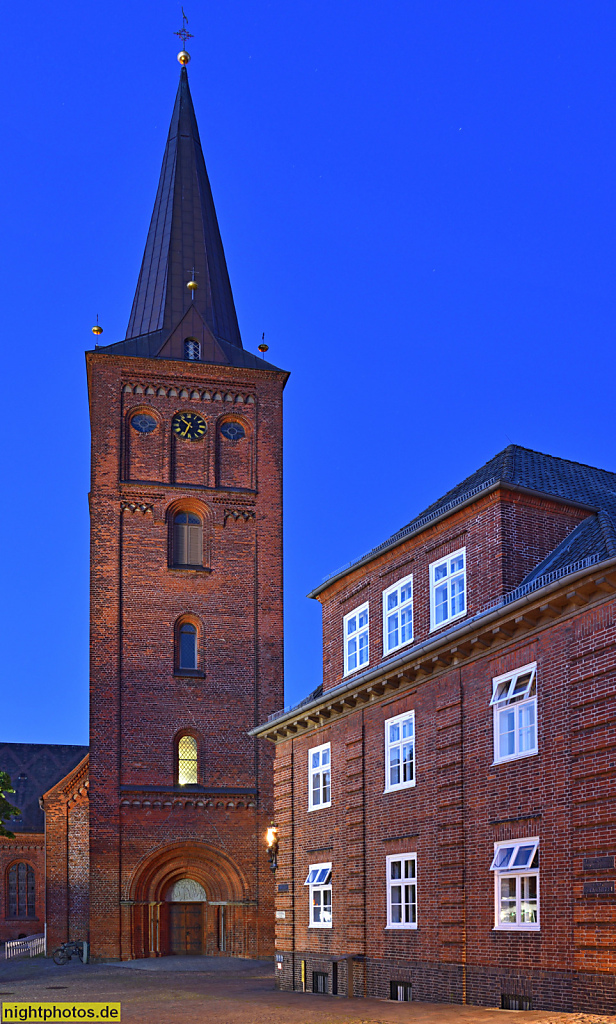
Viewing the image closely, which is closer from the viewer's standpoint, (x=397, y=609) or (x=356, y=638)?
(x=397, y=609)

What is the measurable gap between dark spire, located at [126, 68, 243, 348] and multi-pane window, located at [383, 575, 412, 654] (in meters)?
26.7

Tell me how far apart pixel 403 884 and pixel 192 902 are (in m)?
22.9

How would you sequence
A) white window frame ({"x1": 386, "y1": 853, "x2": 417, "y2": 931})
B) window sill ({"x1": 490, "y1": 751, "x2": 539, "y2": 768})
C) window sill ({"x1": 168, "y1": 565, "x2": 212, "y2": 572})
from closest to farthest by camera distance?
window sill ({"x1": 490, "y1": 751, "x2": 539, "y2": 768}) < white window frame ({"x1": 386, "y1": 853, "x2": 417, "y2": 931}) < window sill ({"x1": 168, "y1": 565, "x2": 212, "y2": 572})

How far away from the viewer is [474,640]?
21688 mm

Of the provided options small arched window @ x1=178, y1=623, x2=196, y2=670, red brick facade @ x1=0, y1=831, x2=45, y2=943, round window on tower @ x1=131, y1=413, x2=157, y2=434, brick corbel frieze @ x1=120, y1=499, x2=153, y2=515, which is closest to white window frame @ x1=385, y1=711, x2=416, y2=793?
small arched window @ x1=178, y1=623, x2=196, y2=670

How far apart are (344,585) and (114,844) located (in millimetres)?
19127

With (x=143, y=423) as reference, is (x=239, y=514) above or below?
below

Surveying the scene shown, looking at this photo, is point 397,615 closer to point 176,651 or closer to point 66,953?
point 176,651

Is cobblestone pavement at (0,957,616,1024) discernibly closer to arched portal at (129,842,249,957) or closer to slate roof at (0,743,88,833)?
arched portal at (129,842,249,957)

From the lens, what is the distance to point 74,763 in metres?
72.4

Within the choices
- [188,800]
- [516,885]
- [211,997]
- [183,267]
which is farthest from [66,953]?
[183,267]

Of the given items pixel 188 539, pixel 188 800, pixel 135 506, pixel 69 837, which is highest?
pixel 135 506

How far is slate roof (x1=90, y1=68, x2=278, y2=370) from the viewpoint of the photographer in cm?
5128

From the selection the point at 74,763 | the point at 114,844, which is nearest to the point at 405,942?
the point at 114,844
